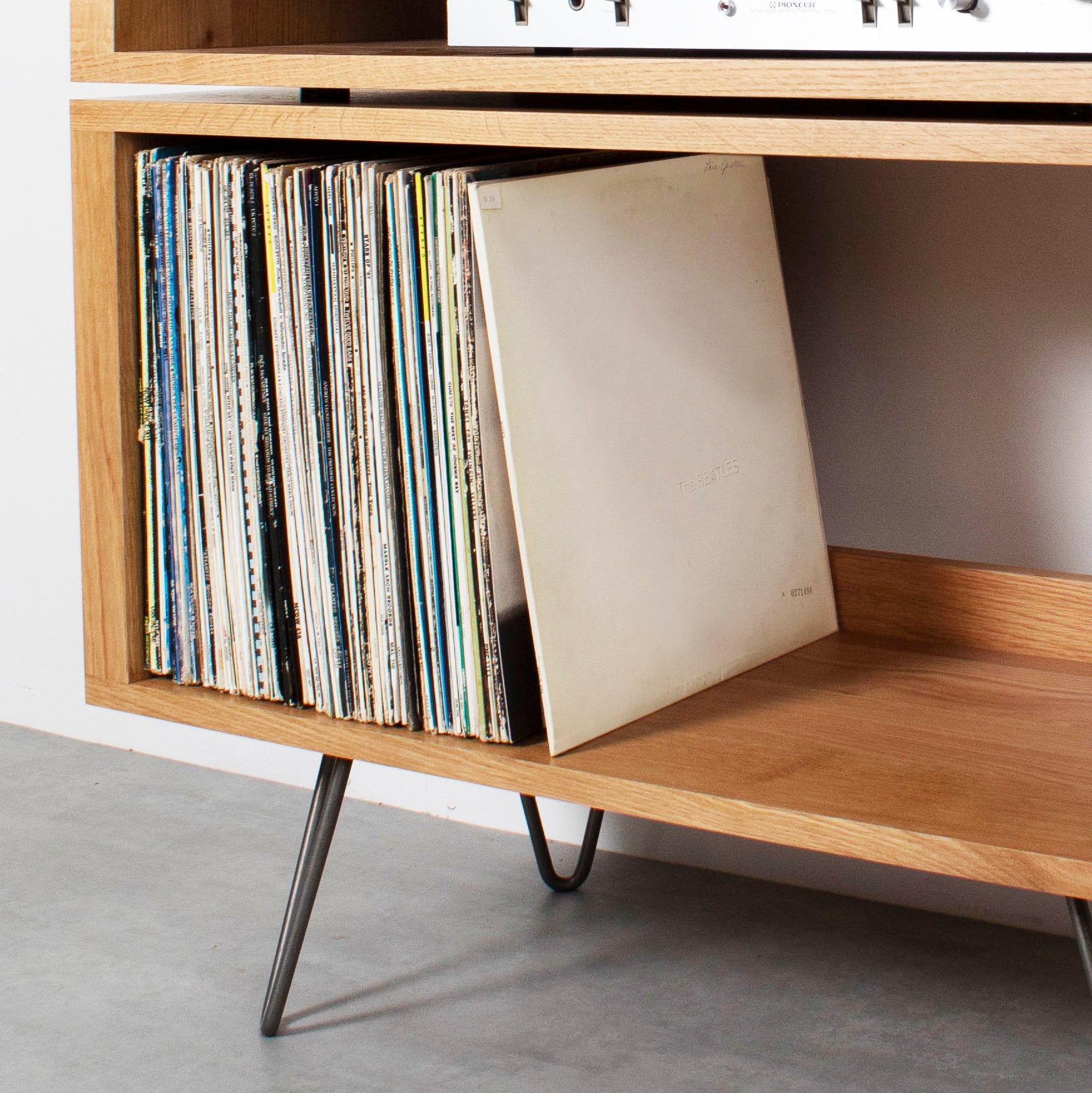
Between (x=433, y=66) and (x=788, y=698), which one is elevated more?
(x=433, y=66)

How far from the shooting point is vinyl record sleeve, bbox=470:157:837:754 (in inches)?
36.4

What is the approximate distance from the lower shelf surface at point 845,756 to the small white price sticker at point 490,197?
337mm

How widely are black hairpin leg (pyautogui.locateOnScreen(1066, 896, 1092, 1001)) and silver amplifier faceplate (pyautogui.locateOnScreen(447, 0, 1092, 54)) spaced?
21.2 inches

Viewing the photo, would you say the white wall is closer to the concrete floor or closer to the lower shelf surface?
the concrete floor

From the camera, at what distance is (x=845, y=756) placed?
937 millimetres

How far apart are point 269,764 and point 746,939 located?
A: 733mm

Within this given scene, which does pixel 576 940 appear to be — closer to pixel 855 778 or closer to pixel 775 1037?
pixel 775 1037

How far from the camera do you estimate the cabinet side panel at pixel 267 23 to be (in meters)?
1.05

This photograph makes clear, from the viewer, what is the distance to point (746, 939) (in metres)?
1.51

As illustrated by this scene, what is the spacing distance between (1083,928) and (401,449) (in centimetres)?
54

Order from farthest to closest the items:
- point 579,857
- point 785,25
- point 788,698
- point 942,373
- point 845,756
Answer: point 579,857 < point 942,373 < point 788,698 < point 845,756 < point 785,25

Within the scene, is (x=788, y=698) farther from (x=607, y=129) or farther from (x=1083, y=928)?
(x=607, y=129)

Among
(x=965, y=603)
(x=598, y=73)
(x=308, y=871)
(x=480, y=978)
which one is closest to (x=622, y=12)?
(x=598, y=73)

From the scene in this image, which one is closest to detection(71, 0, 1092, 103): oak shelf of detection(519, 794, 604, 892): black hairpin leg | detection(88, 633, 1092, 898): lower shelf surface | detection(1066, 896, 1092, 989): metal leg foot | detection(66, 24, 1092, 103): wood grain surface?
detection(66, 24, 1092, 103): wood grain surface
